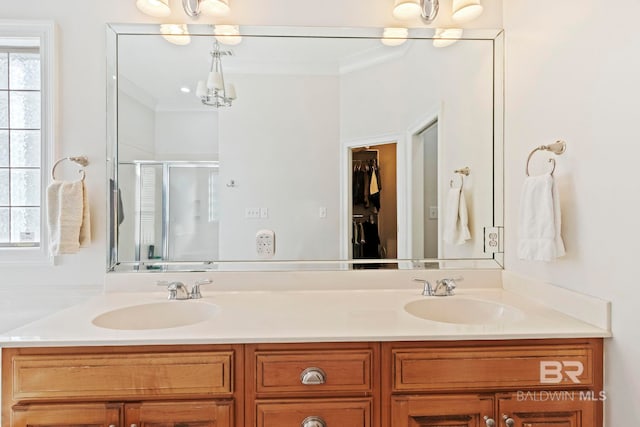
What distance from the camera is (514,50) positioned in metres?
1.61

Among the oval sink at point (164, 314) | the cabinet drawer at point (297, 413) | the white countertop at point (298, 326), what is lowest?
the cabinet drawer at point (297, 413)

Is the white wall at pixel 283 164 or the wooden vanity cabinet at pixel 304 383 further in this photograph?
the white wall at pixel 283 164

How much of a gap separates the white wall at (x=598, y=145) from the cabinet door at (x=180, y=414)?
1207mm

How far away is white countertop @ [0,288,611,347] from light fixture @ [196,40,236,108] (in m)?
0.93

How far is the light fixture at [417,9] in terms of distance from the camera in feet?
5.35

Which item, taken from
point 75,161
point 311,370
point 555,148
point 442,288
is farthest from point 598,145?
point 75,161

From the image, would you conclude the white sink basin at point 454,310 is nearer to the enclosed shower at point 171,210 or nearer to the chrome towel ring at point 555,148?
the chrome towel ring at point 555,148

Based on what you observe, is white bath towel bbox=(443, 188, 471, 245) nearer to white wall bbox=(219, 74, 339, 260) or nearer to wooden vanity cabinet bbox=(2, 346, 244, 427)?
white wall bbox=(219, 74, 339, 260)

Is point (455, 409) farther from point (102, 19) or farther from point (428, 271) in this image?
point (102, 19)

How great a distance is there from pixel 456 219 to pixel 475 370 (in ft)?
2.59

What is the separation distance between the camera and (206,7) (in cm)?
162

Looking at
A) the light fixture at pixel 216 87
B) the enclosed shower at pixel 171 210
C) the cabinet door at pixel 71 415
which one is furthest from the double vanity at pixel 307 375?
the light fixture at pixel 216 87

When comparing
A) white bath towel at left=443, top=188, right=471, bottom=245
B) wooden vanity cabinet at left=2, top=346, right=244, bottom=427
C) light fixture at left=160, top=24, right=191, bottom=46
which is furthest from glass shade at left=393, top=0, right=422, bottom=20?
wooden vanity cabinet at left=2, top=346, right=244, bottom=427

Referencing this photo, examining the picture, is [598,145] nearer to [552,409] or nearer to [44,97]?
[552,409]
